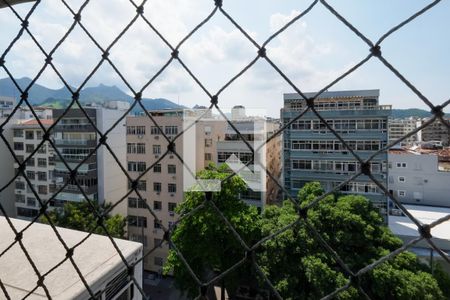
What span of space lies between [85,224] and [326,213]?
5030 millimetres

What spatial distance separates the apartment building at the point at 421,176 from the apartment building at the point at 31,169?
33.3 ft

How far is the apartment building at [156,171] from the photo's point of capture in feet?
25.2

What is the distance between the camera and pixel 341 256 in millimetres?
4094

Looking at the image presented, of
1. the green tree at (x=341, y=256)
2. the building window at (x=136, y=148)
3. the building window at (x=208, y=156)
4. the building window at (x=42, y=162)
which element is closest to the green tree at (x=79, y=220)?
the building window at (x=136, y=148)

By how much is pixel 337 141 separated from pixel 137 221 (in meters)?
5.61

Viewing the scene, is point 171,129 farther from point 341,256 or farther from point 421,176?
point 421,176

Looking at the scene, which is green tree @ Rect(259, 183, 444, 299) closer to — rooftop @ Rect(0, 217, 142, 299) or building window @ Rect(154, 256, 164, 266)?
rooftop @ Rect(0, 217, 142, 299)

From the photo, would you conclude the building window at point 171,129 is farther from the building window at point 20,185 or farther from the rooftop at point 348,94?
the building window at point 20,185

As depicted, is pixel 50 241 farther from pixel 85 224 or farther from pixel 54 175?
pixel 54 175

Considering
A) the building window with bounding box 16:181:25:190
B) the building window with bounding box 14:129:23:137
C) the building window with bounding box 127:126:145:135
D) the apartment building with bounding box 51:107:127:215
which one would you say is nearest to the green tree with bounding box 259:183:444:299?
the building window with bounding box 127:126:145:135

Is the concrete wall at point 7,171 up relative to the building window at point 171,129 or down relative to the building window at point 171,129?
down

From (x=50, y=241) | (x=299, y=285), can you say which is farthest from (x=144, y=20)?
(x=299, y=285)

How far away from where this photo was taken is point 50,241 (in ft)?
5.03

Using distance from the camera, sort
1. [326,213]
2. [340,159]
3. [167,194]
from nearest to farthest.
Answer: [326,213]
[340,159]
[167,194]
